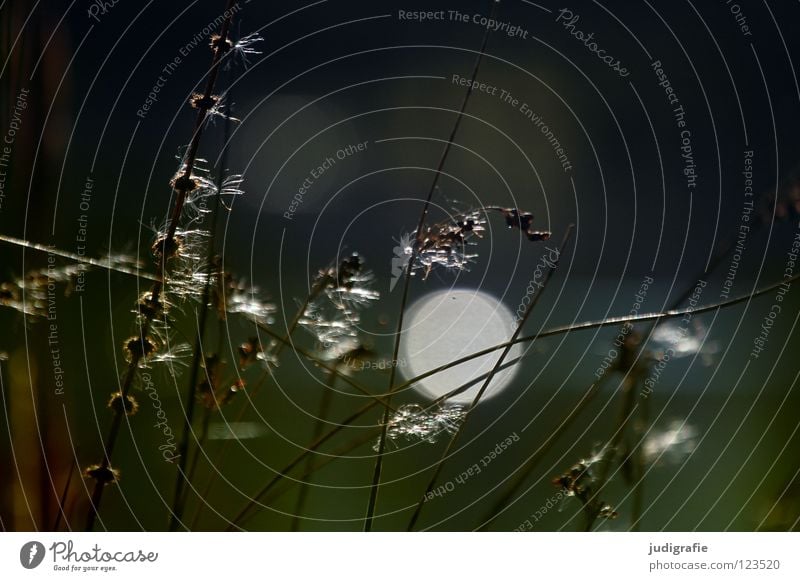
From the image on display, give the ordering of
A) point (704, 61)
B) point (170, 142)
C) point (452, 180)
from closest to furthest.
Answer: point (170, 142) → point (452, 180) → point (704, 61)

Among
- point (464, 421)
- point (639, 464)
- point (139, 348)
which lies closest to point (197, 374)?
point (139, 348)

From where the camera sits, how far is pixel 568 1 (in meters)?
1.25

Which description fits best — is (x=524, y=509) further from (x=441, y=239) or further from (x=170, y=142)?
(x=170, y=142)

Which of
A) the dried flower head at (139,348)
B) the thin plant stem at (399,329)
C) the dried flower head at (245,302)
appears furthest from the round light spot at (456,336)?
the dried flower head at (139,348)

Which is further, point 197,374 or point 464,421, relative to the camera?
point 464,421

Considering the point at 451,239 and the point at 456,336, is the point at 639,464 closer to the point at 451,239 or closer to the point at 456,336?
the point at 456,336

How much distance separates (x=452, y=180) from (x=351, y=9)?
13.5 inches

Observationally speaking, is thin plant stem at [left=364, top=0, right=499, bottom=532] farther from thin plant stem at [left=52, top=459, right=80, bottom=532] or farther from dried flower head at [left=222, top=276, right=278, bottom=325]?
thin plant stem at [left=52, top=459, right=80, bottom=532]

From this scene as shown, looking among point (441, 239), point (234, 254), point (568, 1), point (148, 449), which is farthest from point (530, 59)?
point (148, 449)

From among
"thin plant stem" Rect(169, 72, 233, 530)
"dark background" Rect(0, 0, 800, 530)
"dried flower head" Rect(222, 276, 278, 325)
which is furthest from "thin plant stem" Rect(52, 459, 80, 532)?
"dried flower head" Rect(222, 276, 278, 325)
